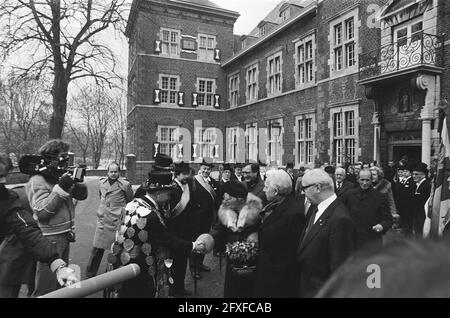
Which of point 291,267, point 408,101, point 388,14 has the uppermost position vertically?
point 388,14

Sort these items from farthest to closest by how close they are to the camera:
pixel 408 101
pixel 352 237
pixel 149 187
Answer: pixel 408 101
pixel 149 187
pixel 352 237

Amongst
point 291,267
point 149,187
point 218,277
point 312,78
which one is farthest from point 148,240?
point 312,78

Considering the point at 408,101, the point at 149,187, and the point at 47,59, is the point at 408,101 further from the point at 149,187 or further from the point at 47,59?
the point at 47,59

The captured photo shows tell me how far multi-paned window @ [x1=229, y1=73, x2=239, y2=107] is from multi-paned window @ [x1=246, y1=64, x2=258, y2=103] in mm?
1643

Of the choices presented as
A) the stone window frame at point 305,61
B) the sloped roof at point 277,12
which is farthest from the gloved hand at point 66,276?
the sloped roof at point 277,12

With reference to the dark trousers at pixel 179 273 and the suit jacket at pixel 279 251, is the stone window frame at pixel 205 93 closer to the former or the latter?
the dark trousers at pixel 179 273

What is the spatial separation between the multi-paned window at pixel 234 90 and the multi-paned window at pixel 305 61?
7.00 metres

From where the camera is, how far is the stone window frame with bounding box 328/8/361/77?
12.5m

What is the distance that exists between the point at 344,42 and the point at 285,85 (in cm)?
486

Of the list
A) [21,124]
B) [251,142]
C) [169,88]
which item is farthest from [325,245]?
[21,124]

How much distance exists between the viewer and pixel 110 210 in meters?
5.36

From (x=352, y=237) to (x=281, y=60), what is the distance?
16.7 metres

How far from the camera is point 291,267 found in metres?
Result: 2.74

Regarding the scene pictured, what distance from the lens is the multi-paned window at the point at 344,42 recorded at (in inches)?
502
